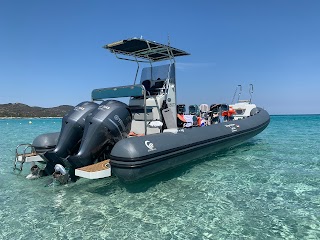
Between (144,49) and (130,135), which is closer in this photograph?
(130,135)

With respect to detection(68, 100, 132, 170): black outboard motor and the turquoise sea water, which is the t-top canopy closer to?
detection(68, 100, 132, 170): black outboard motor

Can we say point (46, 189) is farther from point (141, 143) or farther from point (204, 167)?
point (204, 167)

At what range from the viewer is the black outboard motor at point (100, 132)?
4312 mm

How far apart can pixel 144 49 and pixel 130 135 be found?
230 cm

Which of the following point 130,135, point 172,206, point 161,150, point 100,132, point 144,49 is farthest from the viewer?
point 144,49

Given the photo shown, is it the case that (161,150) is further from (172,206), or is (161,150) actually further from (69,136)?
(69,136)

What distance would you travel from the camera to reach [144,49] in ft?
21.2

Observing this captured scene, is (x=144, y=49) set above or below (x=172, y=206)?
above

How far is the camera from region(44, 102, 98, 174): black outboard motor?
453cm

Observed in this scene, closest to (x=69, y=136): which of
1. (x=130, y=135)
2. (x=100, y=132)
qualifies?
(x=100, y=132)

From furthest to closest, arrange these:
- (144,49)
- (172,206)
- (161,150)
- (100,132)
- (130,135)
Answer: (144,49)
(130,135)
(161,150)
(100,132)
(172,206)

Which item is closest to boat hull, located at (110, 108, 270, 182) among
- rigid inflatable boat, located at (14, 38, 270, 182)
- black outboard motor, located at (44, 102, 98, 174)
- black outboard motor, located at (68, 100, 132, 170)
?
rigid inflatable boat, located at (14, 38, 270, 182)

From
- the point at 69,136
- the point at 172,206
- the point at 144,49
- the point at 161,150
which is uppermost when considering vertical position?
the point at 144,49

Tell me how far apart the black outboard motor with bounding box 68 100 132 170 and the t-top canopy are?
6.19ft
